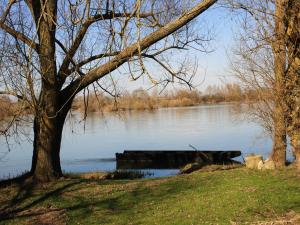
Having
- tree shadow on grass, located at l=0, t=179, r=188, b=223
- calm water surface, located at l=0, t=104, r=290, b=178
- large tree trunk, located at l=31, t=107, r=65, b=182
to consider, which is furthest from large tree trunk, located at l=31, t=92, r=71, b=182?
calm water surface, located at l=0, t=104, r=290, b=178

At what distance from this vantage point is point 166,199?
10359 mm

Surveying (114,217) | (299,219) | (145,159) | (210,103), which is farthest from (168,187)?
(210,103)

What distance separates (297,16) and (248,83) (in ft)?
11.4

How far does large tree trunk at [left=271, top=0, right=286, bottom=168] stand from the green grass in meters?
1.47

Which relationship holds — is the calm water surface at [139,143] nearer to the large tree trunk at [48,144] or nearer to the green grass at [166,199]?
the green grass at [166,199]

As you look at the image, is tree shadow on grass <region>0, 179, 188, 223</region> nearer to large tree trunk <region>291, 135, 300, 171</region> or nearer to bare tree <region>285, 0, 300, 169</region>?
large tree trunk <region>291, 135, 300, 171</region>

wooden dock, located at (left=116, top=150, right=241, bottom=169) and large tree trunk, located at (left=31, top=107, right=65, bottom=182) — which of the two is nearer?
large tree trunk, located at (left=31, top=107, right=65, bottom=182)

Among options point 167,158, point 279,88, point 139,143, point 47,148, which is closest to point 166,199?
point 47,148

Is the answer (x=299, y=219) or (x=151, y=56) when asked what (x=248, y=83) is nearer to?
(x=151, y=56)

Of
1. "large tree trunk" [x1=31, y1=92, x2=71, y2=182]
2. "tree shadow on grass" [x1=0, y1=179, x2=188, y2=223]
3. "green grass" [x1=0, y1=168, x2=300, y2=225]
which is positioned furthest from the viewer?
"large tree trunk" [x1=31, y1=92, x2=71, y2=182]

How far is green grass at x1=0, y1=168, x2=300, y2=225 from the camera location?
8547 mm

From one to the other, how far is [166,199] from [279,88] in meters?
6.16

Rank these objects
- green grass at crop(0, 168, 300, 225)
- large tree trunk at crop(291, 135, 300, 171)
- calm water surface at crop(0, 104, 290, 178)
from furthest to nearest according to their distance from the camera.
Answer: calm water surface at crop(0, 104, 290, 178) → large tree trunk at crop(291, 135, 300, 171) → green grass at crop(0, 168, 300, 225)

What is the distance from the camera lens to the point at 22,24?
531 inches
